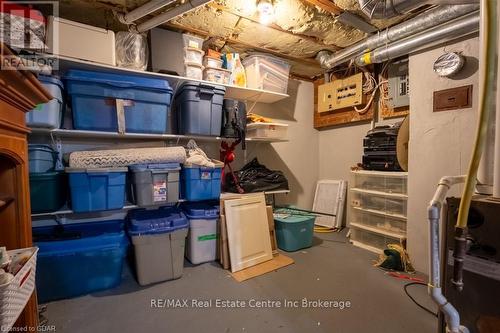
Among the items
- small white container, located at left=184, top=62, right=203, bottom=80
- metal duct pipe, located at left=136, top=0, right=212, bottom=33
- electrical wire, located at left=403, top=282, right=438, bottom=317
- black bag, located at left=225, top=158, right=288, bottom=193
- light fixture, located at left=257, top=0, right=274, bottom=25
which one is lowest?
electrical wire, located at left=403, top=282, right=438, bottom=317

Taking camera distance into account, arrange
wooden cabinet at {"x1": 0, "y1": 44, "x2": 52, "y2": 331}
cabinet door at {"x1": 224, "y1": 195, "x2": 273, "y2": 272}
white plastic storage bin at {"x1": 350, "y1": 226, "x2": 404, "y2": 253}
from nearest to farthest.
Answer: wooden cabinet at {"x1": 0, "y1": 44, "x2": 52, "y2": 331}, cabinet door at {"x1": 224, "y1": 195, "x2": 273, "y2": 272}, white plastic storage bin at {"x1": 350, "y1": 226, "x2": 404, "y2": 253}

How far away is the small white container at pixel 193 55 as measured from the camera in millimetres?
2189

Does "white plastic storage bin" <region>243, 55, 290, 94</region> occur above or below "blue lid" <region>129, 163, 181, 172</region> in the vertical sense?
above

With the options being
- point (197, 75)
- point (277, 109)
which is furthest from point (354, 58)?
point (197, 75)

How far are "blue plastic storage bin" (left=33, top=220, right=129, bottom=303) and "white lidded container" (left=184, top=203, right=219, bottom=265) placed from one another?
22.1 inches

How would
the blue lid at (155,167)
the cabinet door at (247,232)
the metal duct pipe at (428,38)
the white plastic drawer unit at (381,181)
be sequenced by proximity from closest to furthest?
the metal duct pipe at (428,38), the blue lid at (155,167), the cabinet door at (247,232), the white plastic drawer unit at (381,181)

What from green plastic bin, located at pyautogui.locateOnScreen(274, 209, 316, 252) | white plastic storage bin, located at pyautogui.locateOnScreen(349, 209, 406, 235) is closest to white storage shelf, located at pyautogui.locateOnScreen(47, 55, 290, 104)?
green plastic bin, located at pyautogui.locateOnScreen(274, 209, 316, 252)

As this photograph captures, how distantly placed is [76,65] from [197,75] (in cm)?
96

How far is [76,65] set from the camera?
1827 millimetres

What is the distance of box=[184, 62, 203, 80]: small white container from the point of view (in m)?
2.20

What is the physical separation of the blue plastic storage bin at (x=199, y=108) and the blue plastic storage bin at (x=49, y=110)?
35.8 inches

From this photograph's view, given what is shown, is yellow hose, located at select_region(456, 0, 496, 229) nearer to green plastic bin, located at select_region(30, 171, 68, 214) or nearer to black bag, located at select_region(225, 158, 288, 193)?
black bag, located at select_region(225, 158, 288, 193)

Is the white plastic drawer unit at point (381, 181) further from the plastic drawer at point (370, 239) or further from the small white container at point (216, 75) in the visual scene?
the small white container at point (216, 75)

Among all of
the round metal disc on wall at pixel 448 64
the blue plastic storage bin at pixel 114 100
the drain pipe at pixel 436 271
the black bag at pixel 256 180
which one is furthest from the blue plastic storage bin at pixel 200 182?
the round metal disc on wall at pixel 448 64
